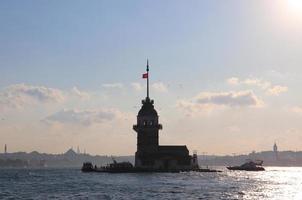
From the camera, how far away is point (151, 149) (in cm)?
15750

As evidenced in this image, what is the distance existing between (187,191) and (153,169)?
7124cm

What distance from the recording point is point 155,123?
15738cm

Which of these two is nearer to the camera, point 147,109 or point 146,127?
point 146,127

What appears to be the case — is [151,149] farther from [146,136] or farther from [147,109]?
[147,109]

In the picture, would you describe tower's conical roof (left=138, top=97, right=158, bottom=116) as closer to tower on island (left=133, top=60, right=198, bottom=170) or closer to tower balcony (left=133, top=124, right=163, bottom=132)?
tower on island (left=133, top=60, right=198, bottom=170)

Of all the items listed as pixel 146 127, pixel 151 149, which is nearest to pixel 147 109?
pixel 146 127

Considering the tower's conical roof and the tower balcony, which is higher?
the tower's conical roof

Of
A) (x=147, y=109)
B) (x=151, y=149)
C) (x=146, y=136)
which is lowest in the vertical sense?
(x=151, y=149)

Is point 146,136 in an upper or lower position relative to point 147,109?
lower

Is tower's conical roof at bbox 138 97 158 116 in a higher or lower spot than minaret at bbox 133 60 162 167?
higher

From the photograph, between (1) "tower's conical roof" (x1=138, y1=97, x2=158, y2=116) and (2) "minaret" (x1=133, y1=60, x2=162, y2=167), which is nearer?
(2) "minaret" (x1=133, y1=60, x2=162, y2=167)

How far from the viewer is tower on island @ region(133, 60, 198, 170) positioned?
157 m

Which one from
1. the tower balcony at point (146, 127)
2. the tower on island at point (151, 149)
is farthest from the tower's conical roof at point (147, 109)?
the tower balcony at point (146, 127)

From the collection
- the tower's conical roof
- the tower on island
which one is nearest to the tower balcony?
the tower on island
